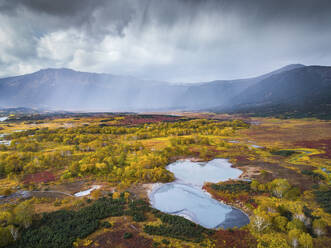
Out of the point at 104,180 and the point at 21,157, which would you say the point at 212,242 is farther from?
the point at 21,157

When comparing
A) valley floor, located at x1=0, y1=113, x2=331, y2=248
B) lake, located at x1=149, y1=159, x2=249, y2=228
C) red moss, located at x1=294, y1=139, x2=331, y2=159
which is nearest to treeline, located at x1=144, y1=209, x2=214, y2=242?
valley floor, located at x1=0, y1=113, x2=331, y2=248

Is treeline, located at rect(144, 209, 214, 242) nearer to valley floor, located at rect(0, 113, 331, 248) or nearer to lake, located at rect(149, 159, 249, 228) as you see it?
valley floor, located at rect(0, 113, 331, 248)

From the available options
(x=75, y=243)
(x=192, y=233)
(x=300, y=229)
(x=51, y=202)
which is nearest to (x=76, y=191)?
(x=51, y=202)

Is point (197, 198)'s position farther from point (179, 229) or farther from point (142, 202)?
point (179, 229)

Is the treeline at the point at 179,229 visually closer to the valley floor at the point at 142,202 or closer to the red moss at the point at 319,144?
the valley floor at the point at 142,202

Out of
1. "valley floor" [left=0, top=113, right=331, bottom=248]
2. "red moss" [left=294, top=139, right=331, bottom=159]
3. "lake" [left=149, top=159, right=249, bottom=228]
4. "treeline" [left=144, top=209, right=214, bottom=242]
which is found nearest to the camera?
"valley floor" [left=0, top=113, right=331, bottom=248]

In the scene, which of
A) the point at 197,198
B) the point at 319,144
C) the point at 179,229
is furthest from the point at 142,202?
the point at 319,144

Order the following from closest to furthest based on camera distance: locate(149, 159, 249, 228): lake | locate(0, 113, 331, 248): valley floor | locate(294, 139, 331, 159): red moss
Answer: locate(0, 113, 331, 248): valley floor
locate(149, 159, 249, 228): lake
locate(294, 139, 331, 159): red moss

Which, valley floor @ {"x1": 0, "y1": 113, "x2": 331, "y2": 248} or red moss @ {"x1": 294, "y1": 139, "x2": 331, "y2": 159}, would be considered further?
red moss @ {"x1": 294, "y1": 139, "x2": 331, "y2": 159}

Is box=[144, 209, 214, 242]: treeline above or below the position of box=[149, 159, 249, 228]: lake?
above
